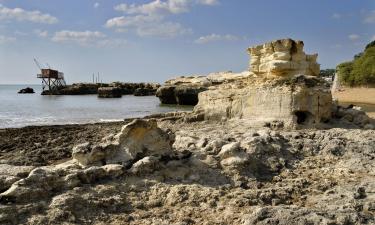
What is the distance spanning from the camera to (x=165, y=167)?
612 cm

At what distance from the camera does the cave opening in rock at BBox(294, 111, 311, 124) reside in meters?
12.0

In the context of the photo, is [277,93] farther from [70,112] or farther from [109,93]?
[109,93]

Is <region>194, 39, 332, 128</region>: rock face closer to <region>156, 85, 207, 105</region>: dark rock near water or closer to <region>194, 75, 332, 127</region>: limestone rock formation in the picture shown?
<region>194, 75, 332, 127</region>: limestone rock formation

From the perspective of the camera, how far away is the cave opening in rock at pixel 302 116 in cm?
1202

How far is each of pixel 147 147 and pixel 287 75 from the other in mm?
9614

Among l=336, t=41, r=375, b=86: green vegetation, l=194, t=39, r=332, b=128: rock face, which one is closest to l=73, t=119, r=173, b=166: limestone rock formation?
l=194, t=39, r=332, b=128: rock face

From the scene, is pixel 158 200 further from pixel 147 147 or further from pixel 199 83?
pixel 199 83

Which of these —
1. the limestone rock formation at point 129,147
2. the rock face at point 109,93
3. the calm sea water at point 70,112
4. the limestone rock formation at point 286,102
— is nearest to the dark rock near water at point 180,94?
the calm sea water at point 70,112

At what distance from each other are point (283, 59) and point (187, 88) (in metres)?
31.3

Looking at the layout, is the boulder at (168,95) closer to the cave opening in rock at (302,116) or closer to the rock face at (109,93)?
the rock face at (109,93)

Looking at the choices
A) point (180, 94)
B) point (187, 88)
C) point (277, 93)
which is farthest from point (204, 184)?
point (180, 94)

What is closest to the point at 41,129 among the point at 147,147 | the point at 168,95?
the point at 147,147

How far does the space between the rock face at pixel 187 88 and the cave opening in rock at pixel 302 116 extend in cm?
3140

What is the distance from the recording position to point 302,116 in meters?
12.2
